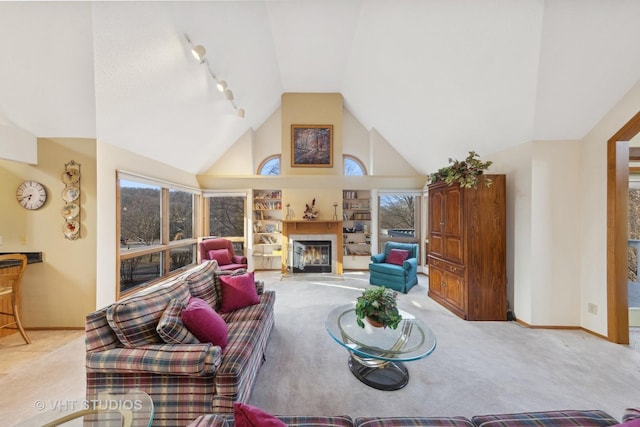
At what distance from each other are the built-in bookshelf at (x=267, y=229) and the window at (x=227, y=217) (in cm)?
34

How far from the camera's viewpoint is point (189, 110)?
3.65 m

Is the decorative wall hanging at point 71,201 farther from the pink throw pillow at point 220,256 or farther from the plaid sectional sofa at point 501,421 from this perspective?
the plaid sectional sofa at point 501,421

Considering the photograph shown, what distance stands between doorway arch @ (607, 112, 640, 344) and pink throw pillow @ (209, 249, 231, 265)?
224 inches

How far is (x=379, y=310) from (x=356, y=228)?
4060mm

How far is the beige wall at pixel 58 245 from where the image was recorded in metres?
2.90

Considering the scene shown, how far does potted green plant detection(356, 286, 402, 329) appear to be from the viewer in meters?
2.06

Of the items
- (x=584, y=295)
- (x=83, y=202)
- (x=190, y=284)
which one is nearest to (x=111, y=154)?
(x=83, y=202)

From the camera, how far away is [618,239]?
8.68 ft

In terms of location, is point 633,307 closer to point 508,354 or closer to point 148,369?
point 508,354

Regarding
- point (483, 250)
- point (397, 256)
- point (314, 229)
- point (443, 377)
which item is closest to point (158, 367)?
point (443, 377)

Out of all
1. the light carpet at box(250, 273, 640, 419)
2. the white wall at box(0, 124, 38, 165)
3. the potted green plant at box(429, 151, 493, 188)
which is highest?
the white wall at box(0, 124, 38, 165)

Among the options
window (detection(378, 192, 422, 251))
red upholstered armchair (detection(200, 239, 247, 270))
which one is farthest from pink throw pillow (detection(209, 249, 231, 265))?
window (detection(378, 192, 422, 251))

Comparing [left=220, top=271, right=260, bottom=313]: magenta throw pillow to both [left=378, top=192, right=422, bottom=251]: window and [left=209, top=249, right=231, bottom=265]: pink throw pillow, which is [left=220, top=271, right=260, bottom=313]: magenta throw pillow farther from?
[left=378, top=192, right=422, bottom=251]: window

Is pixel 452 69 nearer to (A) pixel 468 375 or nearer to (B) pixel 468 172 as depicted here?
(B) pixel 468 172
